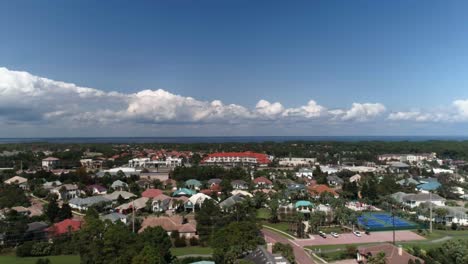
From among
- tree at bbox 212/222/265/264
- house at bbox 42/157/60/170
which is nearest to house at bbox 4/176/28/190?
house at bbox 42/157/60/170

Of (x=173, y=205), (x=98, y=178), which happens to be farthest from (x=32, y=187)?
(x=173, y=205)

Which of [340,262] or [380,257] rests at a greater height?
[380,257]

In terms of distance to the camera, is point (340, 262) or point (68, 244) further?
point (68, 244)

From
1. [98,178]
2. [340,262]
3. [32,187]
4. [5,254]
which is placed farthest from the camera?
[98,178]

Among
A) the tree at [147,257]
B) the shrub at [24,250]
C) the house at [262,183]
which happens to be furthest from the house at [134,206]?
the tree at [147,257]

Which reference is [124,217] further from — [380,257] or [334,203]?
[380,257]

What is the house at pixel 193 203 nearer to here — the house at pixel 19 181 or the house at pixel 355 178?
the house at pixel 19 181
